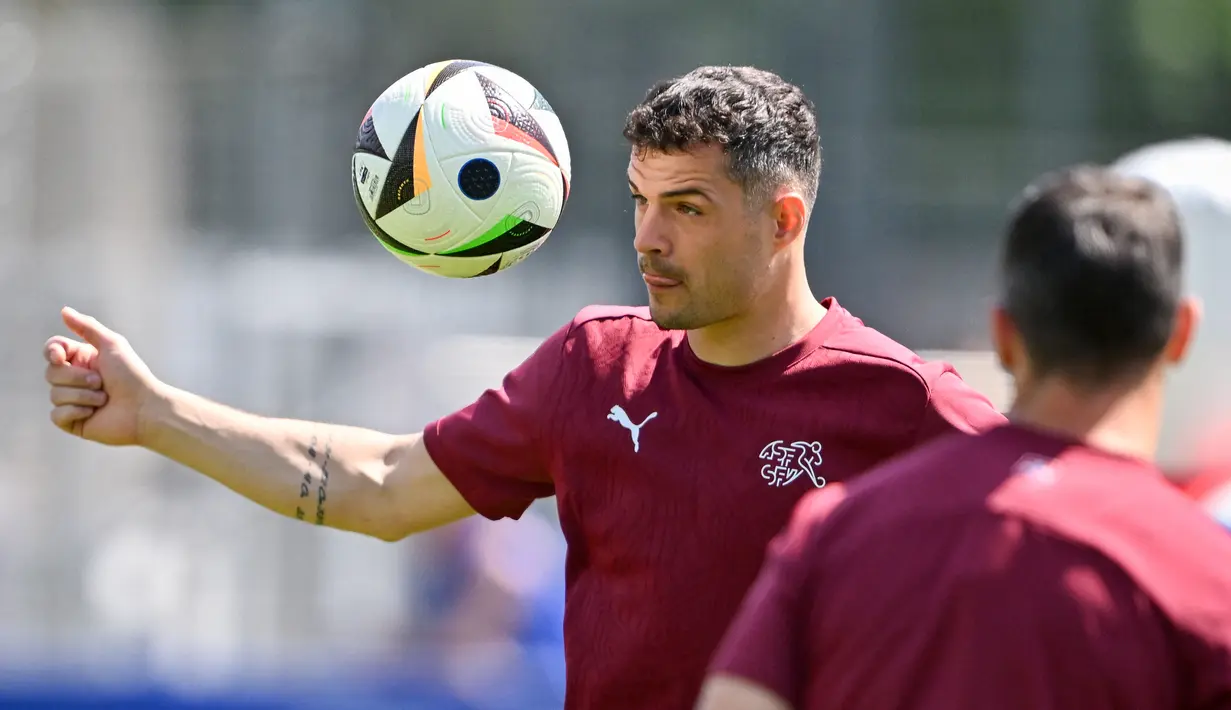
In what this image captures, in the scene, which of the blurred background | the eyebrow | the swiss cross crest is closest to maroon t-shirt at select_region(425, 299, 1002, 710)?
the swiss cross crest

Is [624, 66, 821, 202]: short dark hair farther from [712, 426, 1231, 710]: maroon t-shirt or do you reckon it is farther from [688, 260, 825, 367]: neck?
[712, 426, 1231, 710]: maroon t-shirt

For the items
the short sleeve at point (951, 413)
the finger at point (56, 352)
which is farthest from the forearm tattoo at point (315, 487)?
the short sleeve at point (951, 413)

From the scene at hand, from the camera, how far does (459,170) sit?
13.0 ft

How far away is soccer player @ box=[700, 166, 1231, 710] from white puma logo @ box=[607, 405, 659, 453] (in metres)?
1.22

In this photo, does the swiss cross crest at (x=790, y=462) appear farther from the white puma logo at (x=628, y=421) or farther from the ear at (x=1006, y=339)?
the ear at (x=1006, y=339)

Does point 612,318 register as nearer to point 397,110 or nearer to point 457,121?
point 457,121

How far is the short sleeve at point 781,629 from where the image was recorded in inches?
94.6

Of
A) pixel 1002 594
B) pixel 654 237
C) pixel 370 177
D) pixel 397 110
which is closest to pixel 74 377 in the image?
pixel 370 177

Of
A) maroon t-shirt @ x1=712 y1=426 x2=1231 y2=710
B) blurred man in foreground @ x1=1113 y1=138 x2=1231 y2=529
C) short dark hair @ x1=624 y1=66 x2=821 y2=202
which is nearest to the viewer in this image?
maroon t-shirt @ x1=712 y1=426 x2=1231 y2=710

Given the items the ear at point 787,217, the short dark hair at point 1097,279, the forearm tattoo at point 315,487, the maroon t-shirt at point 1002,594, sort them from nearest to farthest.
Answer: the maroon t-shirt at point 1002,594 < the short dark hair at point 1097,279 < the ear at point 787,217 < the forearm tattoo at point 315,487

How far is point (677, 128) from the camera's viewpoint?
12.0 ft

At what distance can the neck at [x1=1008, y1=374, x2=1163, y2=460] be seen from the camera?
2.41 m

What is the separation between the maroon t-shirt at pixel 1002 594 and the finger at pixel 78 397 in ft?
7.02

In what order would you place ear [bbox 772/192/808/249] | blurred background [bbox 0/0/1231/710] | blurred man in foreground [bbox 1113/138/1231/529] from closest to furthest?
ear [bbox 772/192/808/249] → blurred man in foreground [bbox 1113/138/1231/529] → blurred background [bbox 0/0/1231/710]
